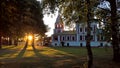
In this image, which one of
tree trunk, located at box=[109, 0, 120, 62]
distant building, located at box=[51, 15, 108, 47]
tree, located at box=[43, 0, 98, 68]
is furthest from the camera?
distant building, located at box=[51, 15, 108, 47]

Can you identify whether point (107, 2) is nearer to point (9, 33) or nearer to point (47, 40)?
point (9, 33)

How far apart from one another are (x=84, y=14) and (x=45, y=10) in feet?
15.0

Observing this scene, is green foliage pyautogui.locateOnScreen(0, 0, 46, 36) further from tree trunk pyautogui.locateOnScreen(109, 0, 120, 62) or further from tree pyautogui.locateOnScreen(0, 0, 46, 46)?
tree trunk pyautogui.locateOnScreen(109, 0, 120, 62)

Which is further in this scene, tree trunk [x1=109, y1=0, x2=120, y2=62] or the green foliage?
the green foliage

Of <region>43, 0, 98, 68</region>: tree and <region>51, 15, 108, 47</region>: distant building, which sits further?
<region>51, 15, 108, 47</region>: distant building

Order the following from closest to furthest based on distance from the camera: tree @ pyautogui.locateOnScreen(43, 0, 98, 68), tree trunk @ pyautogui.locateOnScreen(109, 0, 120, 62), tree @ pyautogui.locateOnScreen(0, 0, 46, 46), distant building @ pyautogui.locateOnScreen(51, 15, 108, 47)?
1. tree @ pyautogui.locateOnScreen(43, 0, 98, 68)
2. tree trunk @ pyautogui.locateOnScreen(109, 0, 120, 62)
3. tree @ pyautogui.locateOnScreen(0, 0, 46, 46)
4. distant building @ pyautogui.locateOnScreen(51, 15, 108, 47)

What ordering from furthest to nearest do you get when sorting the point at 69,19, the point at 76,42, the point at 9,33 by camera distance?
the point at 76,42, the point at 9,33, the point at 69,19

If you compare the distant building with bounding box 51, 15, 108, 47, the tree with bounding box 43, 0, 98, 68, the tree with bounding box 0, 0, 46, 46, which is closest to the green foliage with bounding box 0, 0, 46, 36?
the tree with bounding box 0, 0, 46, 46

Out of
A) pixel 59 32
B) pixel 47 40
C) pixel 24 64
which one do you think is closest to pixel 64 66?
pixel 24 64

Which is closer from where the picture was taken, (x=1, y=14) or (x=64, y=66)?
(x=64, y=66)

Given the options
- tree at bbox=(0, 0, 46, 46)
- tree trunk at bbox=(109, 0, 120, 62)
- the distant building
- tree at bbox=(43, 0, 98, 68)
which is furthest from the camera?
the distant building

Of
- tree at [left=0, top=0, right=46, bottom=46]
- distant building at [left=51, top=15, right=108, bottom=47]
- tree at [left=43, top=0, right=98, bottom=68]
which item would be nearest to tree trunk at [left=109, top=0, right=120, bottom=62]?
tree at [left=43, top=0, right=98, bottom=68]

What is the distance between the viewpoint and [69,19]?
78.5 ft

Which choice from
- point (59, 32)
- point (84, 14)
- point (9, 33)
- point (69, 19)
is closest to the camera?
point (84, 14)
